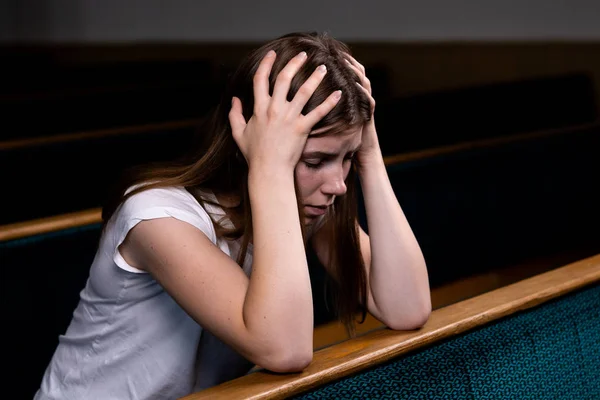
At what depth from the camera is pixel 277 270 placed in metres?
1.00

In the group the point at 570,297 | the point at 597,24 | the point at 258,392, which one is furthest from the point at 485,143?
the point at 258,392

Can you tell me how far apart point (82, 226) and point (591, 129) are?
62.9 inches

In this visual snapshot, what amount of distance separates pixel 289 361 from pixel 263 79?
1.27ft

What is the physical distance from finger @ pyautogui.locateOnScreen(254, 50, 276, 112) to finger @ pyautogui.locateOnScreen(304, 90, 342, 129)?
7cm

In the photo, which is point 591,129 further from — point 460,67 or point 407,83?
point 407,83

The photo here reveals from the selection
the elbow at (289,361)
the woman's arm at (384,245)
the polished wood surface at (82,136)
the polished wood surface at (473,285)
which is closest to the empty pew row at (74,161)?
the polished wood surface at (82,136)

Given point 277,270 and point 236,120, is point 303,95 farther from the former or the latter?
point 277,270

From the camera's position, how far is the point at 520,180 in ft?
7.68

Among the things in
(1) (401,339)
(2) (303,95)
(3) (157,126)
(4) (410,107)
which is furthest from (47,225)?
(4) (410,107)

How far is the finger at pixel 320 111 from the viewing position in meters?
1.07

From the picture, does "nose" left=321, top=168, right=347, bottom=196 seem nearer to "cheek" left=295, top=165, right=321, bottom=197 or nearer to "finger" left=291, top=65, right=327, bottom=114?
"cheek" left=295, top=165, right=321, bottom=197

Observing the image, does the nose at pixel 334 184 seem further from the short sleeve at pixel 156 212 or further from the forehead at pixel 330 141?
the short sleeve at pixel 156 212

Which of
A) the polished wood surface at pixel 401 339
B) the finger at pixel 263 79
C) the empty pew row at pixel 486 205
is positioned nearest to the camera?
the polished wood surface at pixel 401 339

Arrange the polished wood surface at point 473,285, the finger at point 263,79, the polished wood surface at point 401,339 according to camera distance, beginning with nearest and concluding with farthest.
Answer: the polished wood surface at point 401,339
the finger at point 263,79
the polished wood surface at point 473,285
